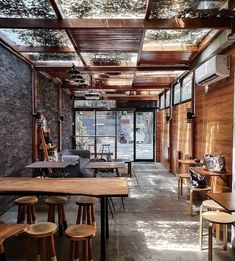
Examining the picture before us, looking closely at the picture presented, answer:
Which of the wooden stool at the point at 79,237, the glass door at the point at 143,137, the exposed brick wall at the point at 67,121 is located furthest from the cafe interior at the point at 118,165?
the glass door at the point at 143,137

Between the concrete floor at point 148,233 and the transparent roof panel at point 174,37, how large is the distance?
2906 mm

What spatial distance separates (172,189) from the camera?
6430 mm

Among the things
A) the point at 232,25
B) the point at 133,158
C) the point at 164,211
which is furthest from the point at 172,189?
the point at 133,158

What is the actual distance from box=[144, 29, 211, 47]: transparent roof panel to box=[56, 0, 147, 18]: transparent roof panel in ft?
2.51

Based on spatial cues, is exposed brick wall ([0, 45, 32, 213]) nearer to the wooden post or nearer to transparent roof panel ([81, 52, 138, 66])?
the wooden post

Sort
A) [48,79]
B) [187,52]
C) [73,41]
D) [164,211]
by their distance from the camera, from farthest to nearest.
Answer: [48,79] → [187,52] → [164,211] → [73,41]

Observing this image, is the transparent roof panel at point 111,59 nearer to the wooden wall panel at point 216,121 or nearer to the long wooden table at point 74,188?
the wooden wall panel at point 216,121

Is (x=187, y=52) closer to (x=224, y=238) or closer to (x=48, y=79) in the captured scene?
(x=224, y=238)

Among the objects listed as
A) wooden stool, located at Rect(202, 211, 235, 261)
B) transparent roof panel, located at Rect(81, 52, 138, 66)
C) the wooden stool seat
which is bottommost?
wooden stool, located at Rect(202, 211, 235, 261)

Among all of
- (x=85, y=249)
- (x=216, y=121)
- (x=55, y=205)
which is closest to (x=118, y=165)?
(x=216, y=121)

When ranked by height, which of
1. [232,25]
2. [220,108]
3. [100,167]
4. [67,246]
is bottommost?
[67,246]

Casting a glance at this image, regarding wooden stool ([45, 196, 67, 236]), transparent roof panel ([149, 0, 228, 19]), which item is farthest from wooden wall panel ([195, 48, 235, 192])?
wooden stool ([45, 196, 67, 236])

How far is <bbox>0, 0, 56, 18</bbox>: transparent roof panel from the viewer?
327 centimetres

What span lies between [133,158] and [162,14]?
8460 mm
